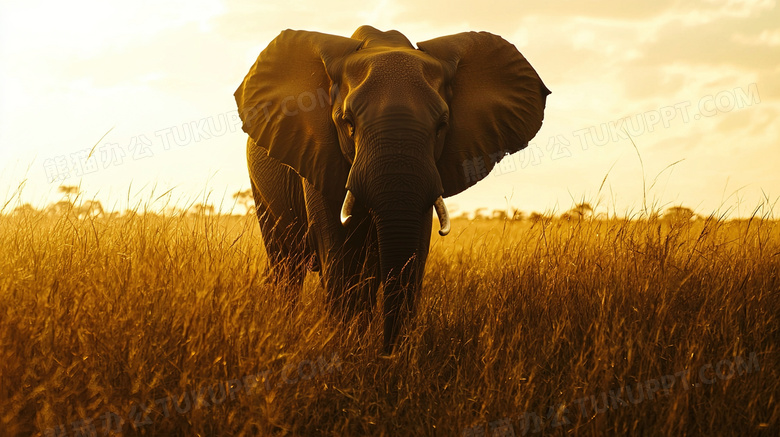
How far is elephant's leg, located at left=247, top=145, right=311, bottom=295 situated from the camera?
6.45 m

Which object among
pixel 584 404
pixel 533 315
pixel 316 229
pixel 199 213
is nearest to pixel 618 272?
pixel 533 315

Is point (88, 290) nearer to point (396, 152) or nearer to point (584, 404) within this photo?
point (396, 152)

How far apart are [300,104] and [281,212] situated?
1477 millimetres

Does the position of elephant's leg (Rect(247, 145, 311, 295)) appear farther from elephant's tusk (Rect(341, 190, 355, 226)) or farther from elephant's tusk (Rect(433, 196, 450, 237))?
elephant's tusk (Rect(433, 196, 450, 237))

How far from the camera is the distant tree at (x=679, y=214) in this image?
24.1ft

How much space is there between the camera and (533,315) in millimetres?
5500

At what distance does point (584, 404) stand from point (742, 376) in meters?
1.26

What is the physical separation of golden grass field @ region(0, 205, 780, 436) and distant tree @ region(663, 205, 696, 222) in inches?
62.5

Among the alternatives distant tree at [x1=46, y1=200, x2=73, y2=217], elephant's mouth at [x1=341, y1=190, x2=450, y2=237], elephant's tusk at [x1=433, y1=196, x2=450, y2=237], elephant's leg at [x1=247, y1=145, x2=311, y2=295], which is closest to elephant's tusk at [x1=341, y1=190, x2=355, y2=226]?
elephant's mouth at [x1=341, y1=190, x2=450, y2=237]

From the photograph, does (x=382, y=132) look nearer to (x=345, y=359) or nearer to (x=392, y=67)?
(x=392, y=67)

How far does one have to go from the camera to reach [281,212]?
683 centimetres

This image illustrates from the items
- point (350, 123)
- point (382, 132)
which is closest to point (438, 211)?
point (382, 132)

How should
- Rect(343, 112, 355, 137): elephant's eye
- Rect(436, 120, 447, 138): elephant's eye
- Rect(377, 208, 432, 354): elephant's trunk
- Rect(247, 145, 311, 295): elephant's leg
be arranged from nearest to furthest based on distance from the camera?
1. Rect(377, 208, 432, 354): elephant's trunk
2. Rect(343, 112, 355, 137): elephant's eye
3. Rect(436, 120, 447, 138): elephant's eye
4. Rect(247, 145, 311, 295): elephant's leg

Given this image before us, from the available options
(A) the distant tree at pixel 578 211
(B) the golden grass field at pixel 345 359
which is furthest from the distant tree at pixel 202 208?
(A) the distant tree at pixel 578 211
